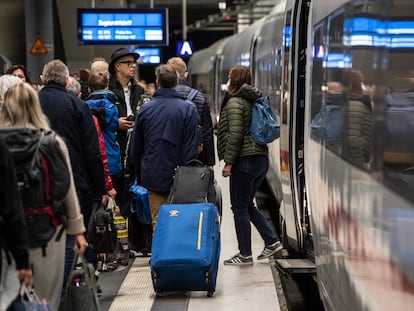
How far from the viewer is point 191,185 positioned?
9500mm

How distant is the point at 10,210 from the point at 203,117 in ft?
20.6

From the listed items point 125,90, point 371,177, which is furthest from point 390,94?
point 125,90

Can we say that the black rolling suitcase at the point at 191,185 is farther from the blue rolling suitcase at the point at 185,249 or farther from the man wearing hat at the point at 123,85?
the man wearing hat at the point at 123,85

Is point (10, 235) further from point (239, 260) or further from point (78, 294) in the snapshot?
point (239, 260)

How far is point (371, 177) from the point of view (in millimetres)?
4773

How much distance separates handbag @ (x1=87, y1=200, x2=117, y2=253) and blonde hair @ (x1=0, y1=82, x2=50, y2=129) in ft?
7.38

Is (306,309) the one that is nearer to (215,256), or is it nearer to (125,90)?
(215,256)

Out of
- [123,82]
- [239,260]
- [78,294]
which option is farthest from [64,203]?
[239,260]

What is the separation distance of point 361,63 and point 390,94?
0.63 meters

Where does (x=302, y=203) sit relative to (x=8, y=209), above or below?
below

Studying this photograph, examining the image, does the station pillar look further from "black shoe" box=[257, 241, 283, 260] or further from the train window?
the train window

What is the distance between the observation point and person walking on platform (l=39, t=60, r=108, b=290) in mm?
7918

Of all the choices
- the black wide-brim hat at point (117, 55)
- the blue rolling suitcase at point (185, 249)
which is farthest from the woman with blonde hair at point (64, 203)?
the black wide-brim hat at point (117, 55)

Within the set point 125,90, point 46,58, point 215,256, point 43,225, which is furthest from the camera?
point 46,58
